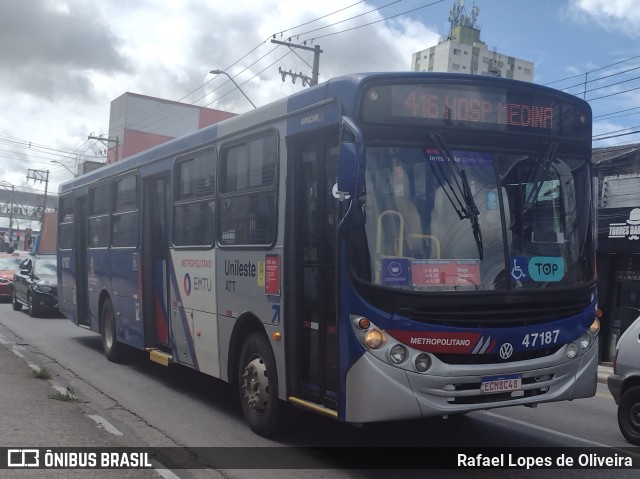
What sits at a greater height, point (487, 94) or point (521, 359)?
point (487, 94)

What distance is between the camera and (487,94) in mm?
6656

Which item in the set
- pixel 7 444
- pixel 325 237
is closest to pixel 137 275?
pixel 7 444

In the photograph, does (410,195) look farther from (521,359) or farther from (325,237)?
(521,359)

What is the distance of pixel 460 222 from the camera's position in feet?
20.4

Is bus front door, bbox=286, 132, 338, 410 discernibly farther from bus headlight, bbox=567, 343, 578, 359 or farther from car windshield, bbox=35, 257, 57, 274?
car windshield, bbox=35, 257, 57, 274

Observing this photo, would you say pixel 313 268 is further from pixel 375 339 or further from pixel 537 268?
pixel 537 268

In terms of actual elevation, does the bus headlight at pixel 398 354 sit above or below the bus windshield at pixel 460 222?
below

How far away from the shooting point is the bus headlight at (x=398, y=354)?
5.94 metres

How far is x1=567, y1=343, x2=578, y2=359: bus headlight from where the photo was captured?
666 centimetres

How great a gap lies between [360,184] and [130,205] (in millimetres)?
6903

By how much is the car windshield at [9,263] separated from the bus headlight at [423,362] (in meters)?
25.2

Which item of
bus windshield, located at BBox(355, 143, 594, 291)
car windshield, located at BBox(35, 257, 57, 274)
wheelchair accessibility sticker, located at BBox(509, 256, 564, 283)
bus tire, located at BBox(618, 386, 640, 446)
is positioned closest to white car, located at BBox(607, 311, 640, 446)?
bus tire, located at BBox(618, 386, 640, 446)

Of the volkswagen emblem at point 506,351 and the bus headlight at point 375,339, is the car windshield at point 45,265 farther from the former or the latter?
the volkswagen emblem at point 506,351

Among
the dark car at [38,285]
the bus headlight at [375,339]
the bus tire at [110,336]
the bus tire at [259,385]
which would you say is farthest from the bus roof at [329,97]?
the dark car at [38,285]
